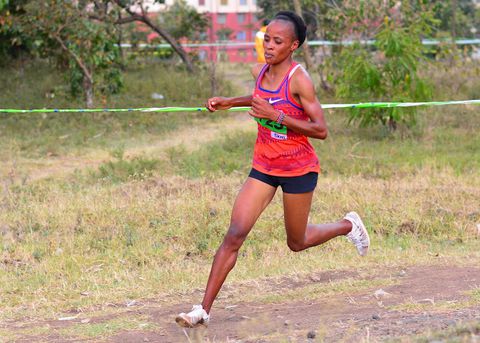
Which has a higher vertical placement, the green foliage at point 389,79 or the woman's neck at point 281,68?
the woman's neck at point 281,68

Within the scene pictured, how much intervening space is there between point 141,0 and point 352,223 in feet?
37.9

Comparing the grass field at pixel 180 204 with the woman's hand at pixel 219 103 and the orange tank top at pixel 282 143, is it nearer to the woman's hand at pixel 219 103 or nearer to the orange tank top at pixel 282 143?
the orange tank top at pixel 282 143

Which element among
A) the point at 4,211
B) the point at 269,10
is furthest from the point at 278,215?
the point at 269,10

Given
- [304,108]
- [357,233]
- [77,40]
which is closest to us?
[304,108]

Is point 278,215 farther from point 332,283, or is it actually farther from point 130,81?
point 130,81

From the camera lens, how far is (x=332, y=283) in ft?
22.0

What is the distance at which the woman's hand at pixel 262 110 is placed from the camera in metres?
5.22

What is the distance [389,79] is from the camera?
12953 mm

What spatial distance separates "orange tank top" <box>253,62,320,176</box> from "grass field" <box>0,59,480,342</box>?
126cm

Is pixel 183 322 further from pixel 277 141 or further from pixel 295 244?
pixel 277 141

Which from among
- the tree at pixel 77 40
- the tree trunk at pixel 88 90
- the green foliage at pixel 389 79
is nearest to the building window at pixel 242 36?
the tree at pixel 77 40

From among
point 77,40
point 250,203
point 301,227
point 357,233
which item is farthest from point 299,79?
point 77,40

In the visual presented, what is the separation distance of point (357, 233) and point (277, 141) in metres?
1.50

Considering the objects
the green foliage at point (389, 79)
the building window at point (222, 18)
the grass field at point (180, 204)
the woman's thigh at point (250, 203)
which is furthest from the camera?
the building window at point (222, 18)
